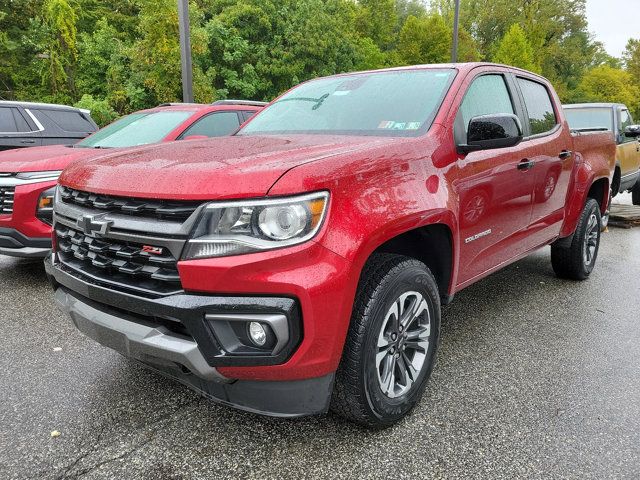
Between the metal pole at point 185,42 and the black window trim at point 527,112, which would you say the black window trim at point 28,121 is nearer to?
the metal pole at point 185,42

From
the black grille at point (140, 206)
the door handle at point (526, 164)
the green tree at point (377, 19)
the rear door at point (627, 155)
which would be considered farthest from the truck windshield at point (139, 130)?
the green tree at point (377, 19)

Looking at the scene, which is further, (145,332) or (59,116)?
(59,116)

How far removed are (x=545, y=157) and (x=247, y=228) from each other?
107 inches

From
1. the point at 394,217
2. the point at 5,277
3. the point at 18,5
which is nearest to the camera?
the point at 394,217

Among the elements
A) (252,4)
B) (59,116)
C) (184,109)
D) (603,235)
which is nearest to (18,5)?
(252,4)

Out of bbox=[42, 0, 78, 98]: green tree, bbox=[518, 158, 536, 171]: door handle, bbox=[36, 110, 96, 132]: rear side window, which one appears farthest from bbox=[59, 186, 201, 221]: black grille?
bbox=[42, 0, 78, 98]: green tree

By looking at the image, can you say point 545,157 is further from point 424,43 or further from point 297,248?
point 424,43

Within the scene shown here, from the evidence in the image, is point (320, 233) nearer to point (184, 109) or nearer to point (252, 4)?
point (184, 109)

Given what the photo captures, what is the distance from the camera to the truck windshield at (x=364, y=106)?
2986 mm

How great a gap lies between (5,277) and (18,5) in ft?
61.4

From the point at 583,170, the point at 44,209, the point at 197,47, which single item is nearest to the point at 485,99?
the point at 583,170

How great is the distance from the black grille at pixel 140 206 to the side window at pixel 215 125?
121 inches

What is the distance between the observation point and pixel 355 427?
2557 millimetres

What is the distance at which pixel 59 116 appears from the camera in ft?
26.4
